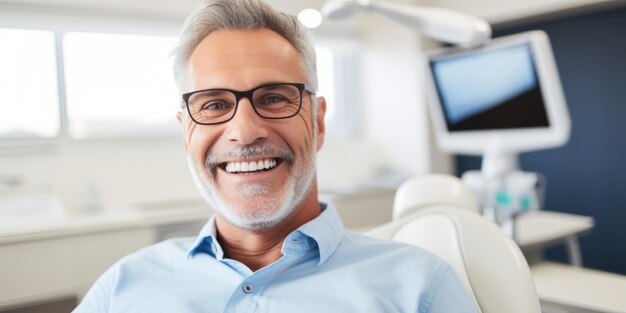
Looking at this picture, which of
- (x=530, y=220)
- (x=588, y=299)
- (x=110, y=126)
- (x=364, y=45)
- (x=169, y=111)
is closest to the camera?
(x=588, y=299)

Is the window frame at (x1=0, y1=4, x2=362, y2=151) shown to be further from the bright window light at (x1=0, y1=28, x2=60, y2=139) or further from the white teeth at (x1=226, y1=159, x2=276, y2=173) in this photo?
the white teeth at (x1=226, y1=159, x2=276, y2=173)

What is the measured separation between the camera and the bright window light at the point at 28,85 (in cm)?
260

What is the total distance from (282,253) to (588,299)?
84 cm

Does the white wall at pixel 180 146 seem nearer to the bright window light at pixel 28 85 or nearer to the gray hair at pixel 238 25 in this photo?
the bright window light at pixel 28 85

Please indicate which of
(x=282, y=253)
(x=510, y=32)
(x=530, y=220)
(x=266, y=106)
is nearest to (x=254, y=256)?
(x=282, y=253)

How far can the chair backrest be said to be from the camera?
1480 mm

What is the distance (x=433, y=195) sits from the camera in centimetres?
150

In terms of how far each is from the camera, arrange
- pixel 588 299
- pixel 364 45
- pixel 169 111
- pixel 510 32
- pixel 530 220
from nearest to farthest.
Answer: pixel 588 299 → pixel 530 220 → pixel 169 111 → pixel 510 32 → pixel 364 45

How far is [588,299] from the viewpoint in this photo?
146cm

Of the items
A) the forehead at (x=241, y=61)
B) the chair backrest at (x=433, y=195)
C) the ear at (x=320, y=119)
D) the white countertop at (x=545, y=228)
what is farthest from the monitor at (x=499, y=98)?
the forehead at (x=241, y=61)

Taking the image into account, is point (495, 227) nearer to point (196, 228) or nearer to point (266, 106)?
point (266, 106)

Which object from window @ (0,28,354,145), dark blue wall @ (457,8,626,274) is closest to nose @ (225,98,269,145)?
window @ (0,28,354,145)

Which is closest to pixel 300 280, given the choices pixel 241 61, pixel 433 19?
pixel 241 61

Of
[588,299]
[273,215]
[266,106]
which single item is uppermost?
[266,106]
